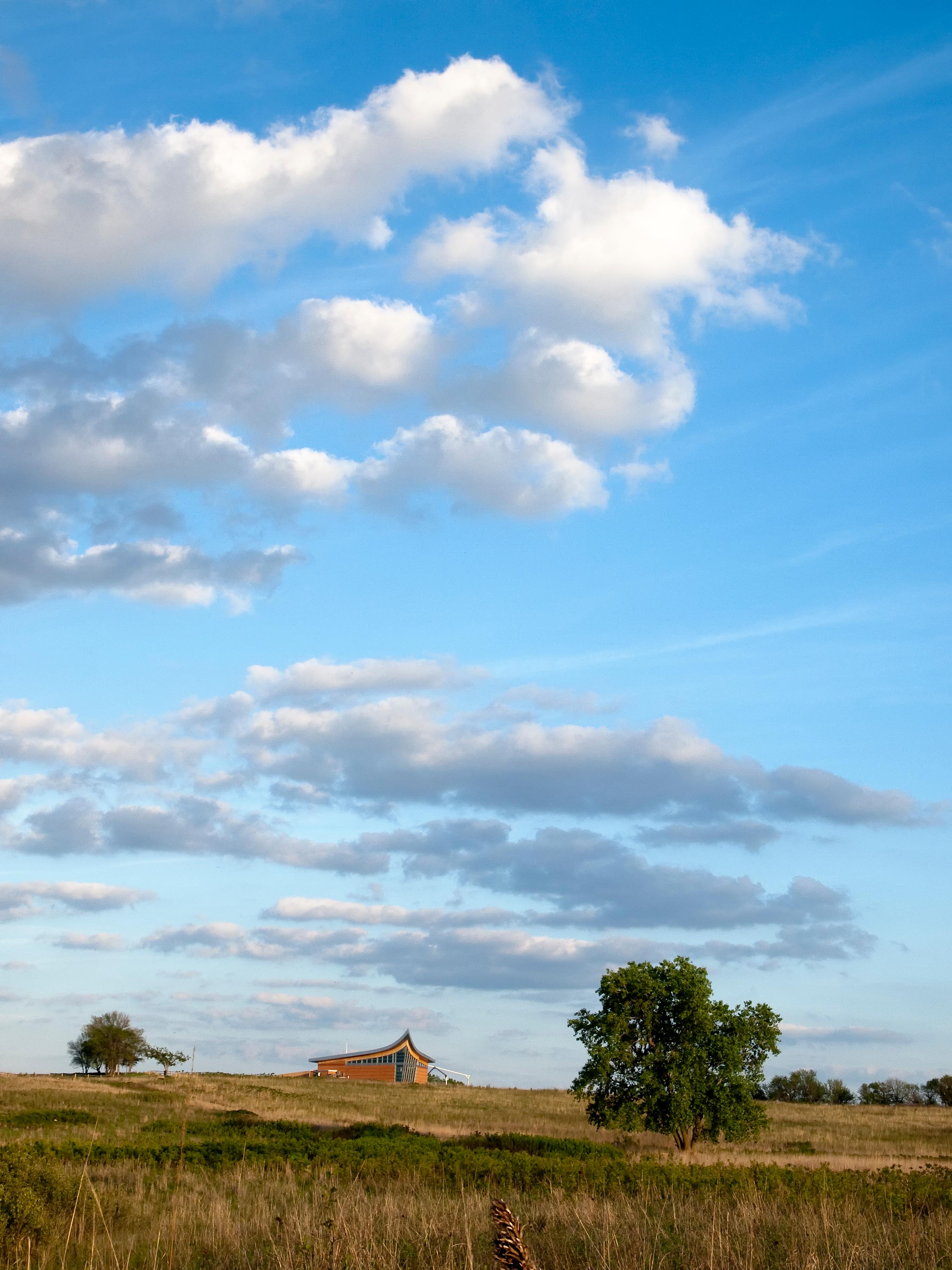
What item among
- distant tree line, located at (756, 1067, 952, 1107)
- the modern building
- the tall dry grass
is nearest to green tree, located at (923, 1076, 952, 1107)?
distant tree line, located at (756, 1067, 952, 1107)

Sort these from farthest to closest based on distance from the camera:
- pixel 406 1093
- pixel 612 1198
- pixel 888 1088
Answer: pixel 888 1088
pixel 406 1093
pixel 612 1198

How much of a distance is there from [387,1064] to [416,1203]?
12054 centimetres

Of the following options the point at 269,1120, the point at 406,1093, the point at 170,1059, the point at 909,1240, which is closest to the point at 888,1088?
the point at 406,1093

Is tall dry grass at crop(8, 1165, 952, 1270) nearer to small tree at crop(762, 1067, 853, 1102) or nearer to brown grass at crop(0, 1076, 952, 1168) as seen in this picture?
brown grass at crop(0, 1076, 952, 1168)

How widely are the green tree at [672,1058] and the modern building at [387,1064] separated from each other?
3605 inches

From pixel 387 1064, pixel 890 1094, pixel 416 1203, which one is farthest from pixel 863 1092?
pixel 416 1203

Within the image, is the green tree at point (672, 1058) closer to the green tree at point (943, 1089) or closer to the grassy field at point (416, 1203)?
the grassy field at point (416, 1203)

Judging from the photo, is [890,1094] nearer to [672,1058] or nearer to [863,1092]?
[863,1092]

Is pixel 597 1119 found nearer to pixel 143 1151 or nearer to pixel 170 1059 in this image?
pixel 143 1151

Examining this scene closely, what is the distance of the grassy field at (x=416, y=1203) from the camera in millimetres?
9273

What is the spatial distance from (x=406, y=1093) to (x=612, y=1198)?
67.7 meters

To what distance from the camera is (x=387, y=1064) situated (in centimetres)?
12462

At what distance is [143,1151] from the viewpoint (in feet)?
73.6

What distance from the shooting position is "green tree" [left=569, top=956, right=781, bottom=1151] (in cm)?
3588
